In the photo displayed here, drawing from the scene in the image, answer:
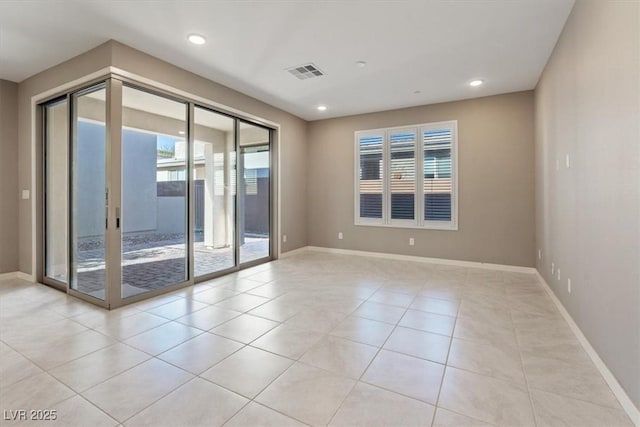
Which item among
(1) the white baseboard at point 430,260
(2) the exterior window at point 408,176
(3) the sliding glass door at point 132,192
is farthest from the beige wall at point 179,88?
(2) the exterior window at point 408,176

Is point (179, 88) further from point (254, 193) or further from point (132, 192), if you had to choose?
point (254, 193)

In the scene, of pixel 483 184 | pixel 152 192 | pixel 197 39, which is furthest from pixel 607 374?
pixel 152 192

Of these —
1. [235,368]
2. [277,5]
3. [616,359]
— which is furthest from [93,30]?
[616,359]

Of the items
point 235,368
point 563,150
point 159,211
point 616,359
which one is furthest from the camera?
point 159,211

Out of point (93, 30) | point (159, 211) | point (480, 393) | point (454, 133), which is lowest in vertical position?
point (480, 393)

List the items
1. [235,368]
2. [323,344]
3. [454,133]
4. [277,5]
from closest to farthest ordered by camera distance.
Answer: [235,368], [323,344], [277,5], [454,133]

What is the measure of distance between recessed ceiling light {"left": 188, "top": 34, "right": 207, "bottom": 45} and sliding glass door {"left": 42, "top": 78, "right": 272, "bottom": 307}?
2.85 feet

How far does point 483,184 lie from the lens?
5.18 m

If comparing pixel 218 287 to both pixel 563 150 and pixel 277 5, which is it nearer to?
pixel 277 5

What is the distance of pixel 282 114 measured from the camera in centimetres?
605

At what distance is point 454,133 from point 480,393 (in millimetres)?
4519

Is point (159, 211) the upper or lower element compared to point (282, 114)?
lower

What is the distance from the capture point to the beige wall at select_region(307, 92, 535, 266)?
4867mm

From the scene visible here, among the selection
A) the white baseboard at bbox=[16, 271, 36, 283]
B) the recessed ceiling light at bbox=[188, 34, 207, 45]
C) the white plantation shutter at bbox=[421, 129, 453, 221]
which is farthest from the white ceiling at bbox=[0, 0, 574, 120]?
the white baseboard at bbox=[16, 271, 36, 283]
